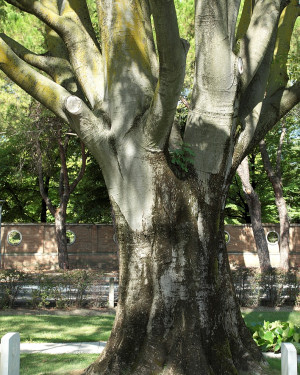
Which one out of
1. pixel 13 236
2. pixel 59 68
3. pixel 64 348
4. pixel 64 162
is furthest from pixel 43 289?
pixel 13 236

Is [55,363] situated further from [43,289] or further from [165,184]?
[43,289]

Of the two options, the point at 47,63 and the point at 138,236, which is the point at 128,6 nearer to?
the point at 47,63

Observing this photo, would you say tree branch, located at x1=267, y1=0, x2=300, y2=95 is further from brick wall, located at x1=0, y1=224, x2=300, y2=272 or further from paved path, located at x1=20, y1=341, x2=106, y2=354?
brick wall, located at x1=0, y1=224, x2=300, y2=272

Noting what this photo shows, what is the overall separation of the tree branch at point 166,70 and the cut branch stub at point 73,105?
31.3 inches

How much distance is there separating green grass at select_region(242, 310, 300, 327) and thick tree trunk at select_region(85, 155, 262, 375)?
19.8ft

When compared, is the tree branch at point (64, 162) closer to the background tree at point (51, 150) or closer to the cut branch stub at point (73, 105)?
the background tree at point (51, 150)

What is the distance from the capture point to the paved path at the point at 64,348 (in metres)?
7.68

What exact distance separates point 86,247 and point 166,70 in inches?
984

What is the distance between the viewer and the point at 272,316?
1146cm

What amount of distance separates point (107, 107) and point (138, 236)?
60.9 inches

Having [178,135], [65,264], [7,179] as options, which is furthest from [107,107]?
[7,179]

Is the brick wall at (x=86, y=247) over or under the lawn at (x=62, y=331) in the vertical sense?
over

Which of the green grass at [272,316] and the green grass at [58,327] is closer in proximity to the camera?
the green grass at [58,327]

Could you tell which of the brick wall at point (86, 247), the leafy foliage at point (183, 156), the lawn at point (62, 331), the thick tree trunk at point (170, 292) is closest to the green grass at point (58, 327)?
the lawn at point (62, 331)
